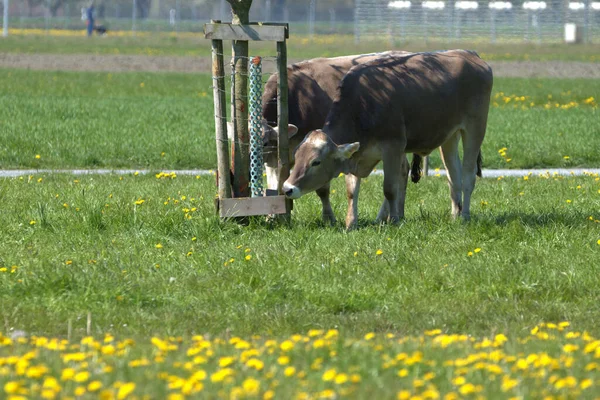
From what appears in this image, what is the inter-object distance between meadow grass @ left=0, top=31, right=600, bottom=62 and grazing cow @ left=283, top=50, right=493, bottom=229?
1291 inches

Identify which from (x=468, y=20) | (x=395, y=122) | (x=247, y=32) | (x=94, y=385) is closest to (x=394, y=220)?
(x=395, y=122)

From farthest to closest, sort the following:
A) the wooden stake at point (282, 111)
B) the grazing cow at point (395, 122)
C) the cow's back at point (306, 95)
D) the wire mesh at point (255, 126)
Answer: the cow's back at point (306, 95) → the wire mesh at point (255, 126) → the wooden stake at point (282, 111) → the grazing cow at point (395, 122)

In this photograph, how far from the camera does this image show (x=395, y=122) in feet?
32.7

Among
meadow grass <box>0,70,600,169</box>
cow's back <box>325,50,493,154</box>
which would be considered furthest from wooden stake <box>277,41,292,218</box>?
meadow grass <box>0,70,600,169</box>

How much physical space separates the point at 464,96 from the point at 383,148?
51.6 inches

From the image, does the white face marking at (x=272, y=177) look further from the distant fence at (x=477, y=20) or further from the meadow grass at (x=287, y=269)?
the distant fence at (x=477, y=20)

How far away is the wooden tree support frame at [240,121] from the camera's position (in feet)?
31.4

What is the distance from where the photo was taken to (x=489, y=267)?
7.98m

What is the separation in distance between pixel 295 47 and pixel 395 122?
1790 inches

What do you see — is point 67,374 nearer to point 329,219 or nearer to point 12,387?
point 12,387

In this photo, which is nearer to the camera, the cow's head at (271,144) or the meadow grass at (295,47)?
the cow's head at (271,144)

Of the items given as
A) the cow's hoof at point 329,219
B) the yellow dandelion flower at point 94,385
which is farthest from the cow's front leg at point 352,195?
the yellow dandelion flower at point 94,385

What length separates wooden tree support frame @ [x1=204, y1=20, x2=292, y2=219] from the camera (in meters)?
9.58

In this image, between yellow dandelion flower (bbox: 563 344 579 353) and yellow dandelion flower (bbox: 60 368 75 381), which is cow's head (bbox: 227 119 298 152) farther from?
yellow dandelion flower (bbox: 60 368 75 381)
